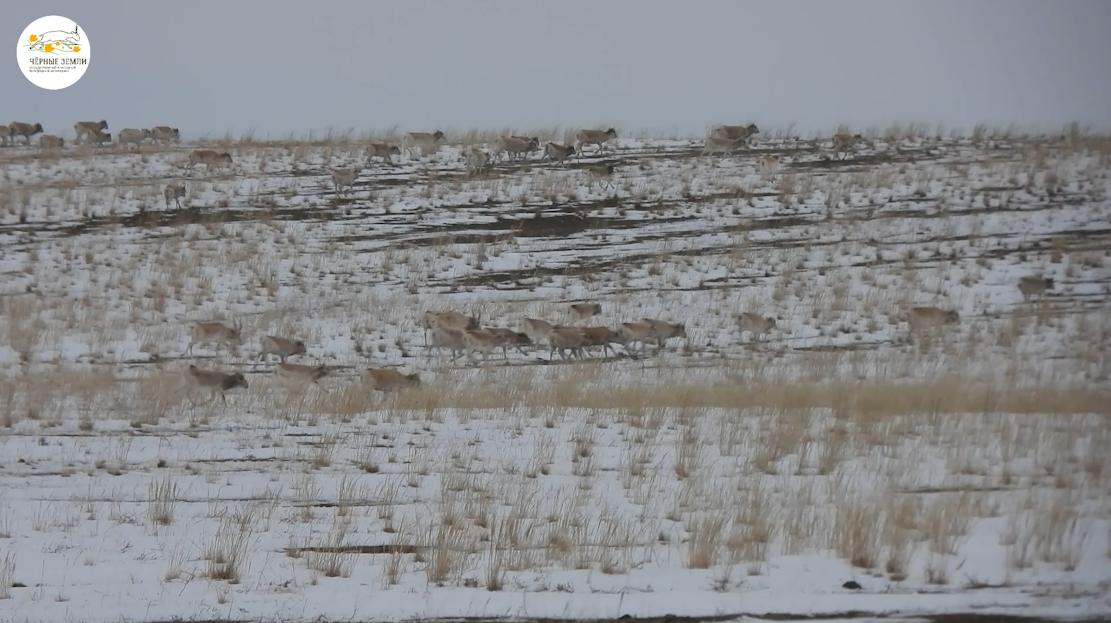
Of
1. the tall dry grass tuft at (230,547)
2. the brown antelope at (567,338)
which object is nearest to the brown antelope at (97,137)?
the brown antelope at (567,338)

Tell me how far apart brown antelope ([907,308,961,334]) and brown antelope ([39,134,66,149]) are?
32152 millimetres

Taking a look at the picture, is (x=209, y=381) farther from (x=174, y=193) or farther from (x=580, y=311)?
(x=174, y=193)

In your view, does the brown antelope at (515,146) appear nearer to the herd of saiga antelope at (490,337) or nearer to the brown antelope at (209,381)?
the herd of saiga antelope at (490,337)

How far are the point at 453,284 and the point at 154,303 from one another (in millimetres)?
6443

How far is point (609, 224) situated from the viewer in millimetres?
28984

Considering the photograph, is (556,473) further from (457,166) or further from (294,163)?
(294,163)

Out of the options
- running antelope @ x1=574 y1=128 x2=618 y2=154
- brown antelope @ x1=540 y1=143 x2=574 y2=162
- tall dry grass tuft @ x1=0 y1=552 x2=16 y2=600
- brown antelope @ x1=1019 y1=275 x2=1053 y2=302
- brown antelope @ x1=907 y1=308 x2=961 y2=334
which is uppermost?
running antelope @ x1=574 y1=128 x2=618 y2=154

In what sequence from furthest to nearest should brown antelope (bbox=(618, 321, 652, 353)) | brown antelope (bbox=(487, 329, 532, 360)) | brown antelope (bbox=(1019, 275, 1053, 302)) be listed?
1. brown antelope (bbox=(1019, 275, 1053, 302))
2. brown antelope (bbox=(618, 321, 652, 353))
3. brown antelope (bbox=(487, 329, 532, 360))

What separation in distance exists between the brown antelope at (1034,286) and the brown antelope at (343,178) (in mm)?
18778

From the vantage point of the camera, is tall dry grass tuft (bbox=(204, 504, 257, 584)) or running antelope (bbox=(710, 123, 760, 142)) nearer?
tall dry grass tuft (bbox=(204, 504, 257, 584))

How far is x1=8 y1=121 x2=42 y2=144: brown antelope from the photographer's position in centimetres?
4278

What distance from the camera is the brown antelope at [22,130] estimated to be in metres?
42.8

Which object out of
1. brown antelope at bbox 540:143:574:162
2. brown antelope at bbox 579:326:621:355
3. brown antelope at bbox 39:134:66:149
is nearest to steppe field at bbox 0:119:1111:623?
brown antelope at bbox 579:326:621:355

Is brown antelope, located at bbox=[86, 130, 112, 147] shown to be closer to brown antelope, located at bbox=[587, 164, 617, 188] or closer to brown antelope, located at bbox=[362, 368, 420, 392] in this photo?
brown antelope, located at bbox=[587, 164, 617, 188]
